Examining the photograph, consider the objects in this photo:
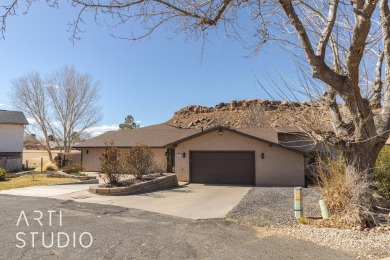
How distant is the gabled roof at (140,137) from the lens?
956 inches

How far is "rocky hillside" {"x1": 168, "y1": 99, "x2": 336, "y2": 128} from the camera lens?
28.3ft

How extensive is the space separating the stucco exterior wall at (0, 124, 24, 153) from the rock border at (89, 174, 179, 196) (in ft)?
62.6

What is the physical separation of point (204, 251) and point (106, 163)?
895cm

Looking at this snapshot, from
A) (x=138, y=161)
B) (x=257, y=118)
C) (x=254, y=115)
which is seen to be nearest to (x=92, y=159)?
(x=138, y=161)

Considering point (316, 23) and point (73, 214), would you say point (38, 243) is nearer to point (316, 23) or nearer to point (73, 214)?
point (73, 214)

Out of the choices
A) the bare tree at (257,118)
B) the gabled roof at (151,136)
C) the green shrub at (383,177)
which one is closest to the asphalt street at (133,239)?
→ the green shrub at (383,177)

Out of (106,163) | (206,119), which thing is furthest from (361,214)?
(206,119)

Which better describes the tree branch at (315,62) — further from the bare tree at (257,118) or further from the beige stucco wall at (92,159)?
the bare tree at (257,118)

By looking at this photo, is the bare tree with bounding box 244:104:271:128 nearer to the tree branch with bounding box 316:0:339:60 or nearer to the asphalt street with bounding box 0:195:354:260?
the tree branch with bounding box 316:0:339:60

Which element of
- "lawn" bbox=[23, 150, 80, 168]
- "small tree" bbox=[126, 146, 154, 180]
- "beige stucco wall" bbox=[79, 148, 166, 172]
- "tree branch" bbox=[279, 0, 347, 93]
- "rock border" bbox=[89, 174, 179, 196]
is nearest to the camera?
"tree branch" bbox=[279, 0, 347, 93]

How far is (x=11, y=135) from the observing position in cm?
2862

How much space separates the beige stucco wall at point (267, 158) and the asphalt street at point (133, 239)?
10.7m

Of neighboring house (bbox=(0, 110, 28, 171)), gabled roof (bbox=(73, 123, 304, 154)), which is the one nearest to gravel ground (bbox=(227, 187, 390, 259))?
gabled roof (bbox=(73, 123, 304, 154))

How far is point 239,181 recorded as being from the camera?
1895 cm
